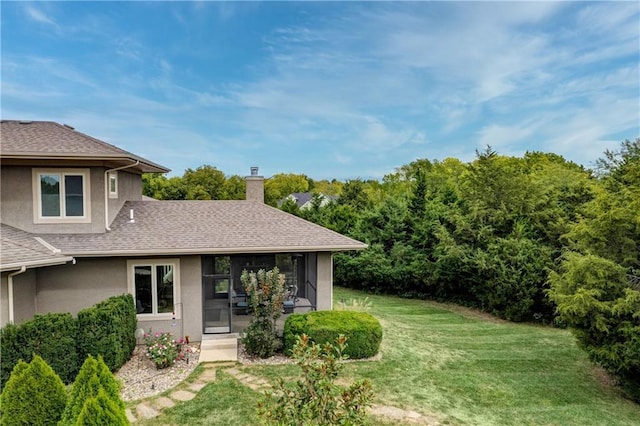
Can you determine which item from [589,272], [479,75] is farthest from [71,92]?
[589,272]

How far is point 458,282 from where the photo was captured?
18094 mm

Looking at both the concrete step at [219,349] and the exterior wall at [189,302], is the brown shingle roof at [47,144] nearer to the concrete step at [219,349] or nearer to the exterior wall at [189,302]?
the exterior wall at [189,302]

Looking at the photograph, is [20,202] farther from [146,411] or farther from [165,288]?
[146,411]

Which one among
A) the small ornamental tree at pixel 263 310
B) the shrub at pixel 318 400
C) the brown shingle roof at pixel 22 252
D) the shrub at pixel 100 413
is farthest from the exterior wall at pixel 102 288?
the shrub at pixel 318 400

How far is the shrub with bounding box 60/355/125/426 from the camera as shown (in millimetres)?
4445

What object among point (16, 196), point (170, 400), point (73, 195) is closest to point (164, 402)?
point (170, 400)

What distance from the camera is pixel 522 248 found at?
50.8 feet

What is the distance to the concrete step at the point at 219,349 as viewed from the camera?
380 inches

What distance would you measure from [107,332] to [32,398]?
3.60m

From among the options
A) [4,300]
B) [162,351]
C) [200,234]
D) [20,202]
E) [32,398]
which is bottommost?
[162,351]

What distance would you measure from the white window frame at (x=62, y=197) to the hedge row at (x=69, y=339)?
294cm

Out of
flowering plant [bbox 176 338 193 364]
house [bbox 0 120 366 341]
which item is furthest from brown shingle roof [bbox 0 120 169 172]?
flowering plant [bbox 176 338 193 364]

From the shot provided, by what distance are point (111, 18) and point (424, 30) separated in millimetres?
11791

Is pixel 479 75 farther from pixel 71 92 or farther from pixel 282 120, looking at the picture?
pixel 71 92
